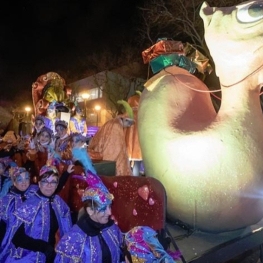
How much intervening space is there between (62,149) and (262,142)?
7.31 ft

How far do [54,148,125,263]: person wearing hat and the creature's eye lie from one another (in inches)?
93.0

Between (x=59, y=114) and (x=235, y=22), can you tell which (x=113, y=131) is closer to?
(x=59, y=114)

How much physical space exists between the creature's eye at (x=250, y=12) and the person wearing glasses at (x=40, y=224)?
2.35 metres

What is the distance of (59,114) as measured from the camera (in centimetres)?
566

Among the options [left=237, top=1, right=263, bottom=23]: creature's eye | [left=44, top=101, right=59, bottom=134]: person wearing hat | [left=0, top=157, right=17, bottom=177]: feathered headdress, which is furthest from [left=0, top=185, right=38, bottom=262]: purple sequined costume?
[left=44, top=101, right=59, bottom=134]: person wearing hat

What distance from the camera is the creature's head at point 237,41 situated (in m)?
3.50

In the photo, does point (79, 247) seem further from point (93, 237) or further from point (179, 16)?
point (179, 16)

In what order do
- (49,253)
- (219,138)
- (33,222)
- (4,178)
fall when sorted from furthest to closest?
(4,178) → (219,138) → (33,222) → (49,253)

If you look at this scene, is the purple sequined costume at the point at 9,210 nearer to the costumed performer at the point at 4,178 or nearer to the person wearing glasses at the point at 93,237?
the person wearing glasses at the point at 93,237

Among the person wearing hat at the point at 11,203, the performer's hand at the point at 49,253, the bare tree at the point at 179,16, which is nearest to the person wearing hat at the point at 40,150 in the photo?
the person wearing hat at the point at 11,203

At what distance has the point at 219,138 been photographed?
3436mm

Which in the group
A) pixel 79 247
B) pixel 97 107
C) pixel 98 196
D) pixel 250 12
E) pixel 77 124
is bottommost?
pixel 79 247

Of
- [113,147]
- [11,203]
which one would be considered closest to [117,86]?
[113,147]

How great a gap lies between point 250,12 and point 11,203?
2.81m
